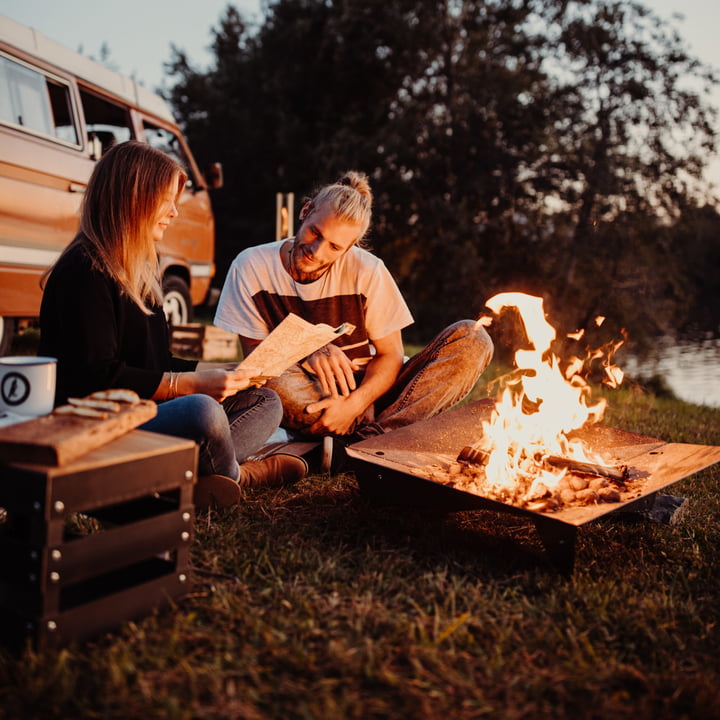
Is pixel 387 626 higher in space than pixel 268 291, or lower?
lower

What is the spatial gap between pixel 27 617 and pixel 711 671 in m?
1.56

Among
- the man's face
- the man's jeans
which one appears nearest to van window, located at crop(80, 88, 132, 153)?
the man's face

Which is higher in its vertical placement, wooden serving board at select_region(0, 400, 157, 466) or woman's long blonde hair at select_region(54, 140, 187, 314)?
woman's long blonde hair at select_region(54, 140, 187, 314)

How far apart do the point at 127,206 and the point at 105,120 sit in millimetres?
3776

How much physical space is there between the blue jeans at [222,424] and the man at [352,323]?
0.38 meters

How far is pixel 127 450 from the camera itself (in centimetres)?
157

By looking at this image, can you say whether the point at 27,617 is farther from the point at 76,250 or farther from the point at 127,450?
the point at 76,250

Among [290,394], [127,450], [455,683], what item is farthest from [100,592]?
[290,394]

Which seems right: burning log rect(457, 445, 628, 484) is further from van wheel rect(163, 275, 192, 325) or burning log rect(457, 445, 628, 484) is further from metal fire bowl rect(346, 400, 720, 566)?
van wheel rect(163, 275, 192, 325)

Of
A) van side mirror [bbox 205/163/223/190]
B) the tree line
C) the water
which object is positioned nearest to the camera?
van side mirror [bbox 205/163/223/190]

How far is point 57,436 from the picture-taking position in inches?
57.1

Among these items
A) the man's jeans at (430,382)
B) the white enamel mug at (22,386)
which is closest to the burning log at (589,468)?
the man's jeans at (430,382)

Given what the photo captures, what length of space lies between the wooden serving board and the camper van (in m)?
2.57

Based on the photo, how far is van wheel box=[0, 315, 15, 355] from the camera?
14.9ft
